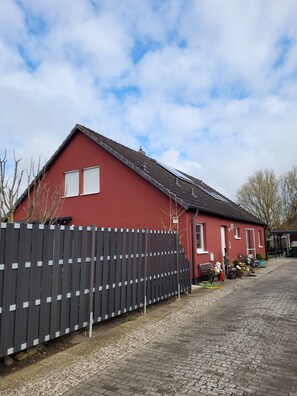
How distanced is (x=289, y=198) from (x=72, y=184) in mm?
29772

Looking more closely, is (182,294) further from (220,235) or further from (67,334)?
(220,235)

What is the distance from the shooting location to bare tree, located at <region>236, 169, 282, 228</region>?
3503 centimetres

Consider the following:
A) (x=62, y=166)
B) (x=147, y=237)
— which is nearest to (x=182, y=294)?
(x=147, y=237)

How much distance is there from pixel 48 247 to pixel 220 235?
11.3 m

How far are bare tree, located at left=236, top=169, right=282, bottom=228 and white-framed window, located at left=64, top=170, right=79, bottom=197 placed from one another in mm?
26159

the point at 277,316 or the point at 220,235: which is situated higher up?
the point at 220,235

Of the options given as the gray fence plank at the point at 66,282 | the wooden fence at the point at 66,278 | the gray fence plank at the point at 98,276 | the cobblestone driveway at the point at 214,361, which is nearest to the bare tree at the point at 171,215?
the wooden fence at the point at 66,278

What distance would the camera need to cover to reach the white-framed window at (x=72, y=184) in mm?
14945

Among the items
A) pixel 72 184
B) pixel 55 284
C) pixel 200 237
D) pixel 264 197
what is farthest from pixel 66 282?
pixel 264 197

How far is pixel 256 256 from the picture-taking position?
1966 centimetres

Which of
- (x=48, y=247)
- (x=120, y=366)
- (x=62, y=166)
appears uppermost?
(x=62, y=166)

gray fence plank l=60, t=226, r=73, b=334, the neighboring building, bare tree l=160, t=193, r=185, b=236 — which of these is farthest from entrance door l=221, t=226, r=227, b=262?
gray fence plank l=60, t=226, r=73, b=334

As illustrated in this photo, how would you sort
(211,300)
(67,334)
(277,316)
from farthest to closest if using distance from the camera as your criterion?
(211,300), (277,316), (67,334)

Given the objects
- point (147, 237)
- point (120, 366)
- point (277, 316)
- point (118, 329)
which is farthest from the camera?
point (147, 237)
